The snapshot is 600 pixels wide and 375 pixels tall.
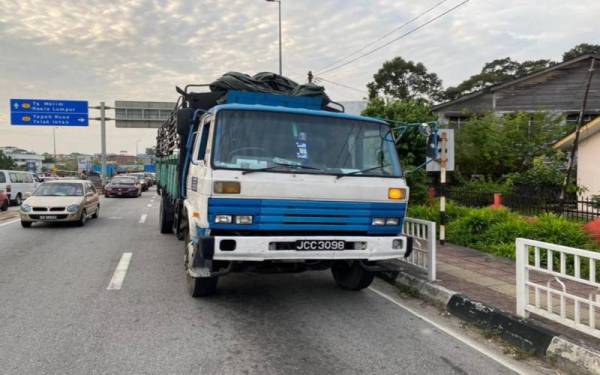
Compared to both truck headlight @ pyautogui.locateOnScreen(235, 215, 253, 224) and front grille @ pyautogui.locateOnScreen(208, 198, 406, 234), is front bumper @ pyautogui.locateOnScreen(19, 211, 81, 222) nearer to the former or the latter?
front grille @ pyautogui.locateOnScreen(208, 198, 406, 234)

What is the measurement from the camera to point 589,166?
50.9ft

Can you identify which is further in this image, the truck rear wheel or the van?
the van

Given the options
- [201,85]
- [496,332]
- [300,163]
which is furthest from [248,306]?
[201,85]

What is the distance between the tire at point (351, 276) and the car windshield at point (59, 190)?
10742 millimetres

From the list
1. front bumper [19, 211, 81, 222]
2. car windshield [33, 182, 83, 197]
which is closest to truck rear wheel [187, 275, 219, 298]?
front bumper [19, 211, 81, 222]

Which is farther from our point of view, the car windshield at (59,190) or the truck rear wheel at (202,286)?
the car windshield at (59,190)

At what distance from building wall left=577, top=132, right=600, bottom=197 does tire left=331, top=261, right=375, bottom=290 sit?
1162cm

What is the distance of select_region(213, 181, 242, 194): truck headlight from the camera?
4910 millimetres

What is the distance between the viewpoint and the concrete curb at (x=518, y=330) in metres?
4.02

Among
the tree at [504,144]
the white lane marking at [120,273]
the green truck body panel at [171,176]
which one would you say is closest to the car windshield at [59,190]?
the green truck body panel at [171,176]

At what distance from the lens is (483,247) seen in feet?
30.5

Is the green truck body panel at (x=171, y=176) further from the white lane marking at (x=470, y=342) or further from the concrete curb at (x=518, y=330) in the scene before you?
the concrete curb at (x=518, y=330)

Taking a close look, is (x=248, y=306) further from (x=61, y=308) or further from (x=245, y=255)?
(x=61, y=308)

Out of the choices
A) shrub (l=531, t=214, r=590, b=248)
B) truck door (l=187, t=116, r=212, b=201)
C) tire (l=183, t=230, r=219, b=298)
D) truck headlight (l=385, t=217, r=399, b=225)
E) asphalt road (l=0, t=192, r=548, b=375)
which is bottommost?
asphalt road (l=0, t=192, r=548, b=375)
